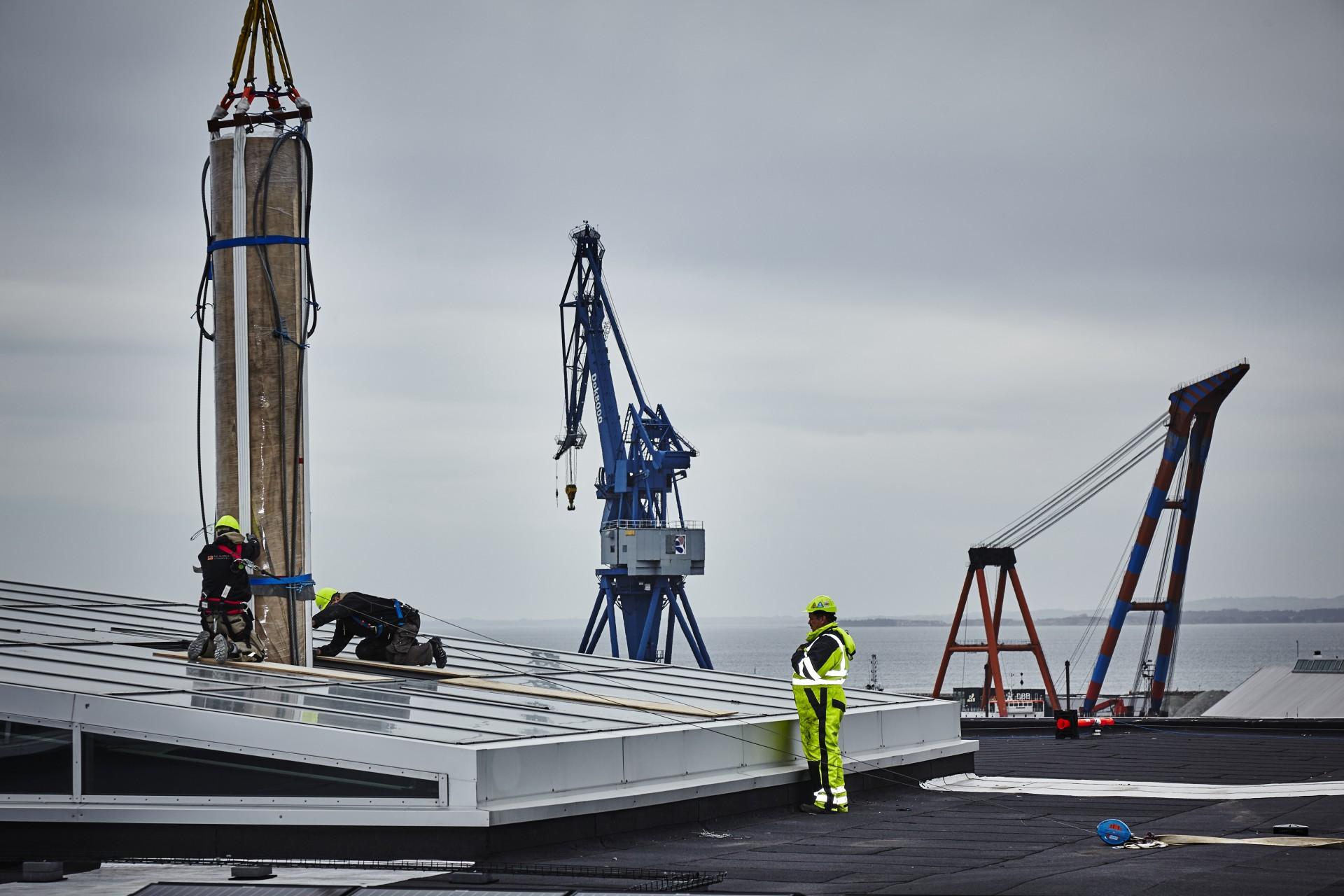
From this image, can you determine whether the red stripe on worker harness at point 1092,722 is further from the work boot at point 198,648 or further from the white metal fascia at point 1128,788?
the work boot at point 198,648

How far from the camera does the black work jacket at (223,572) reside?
11945 mm

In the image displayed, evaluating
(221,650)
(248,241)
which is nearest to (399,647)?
(221,650)

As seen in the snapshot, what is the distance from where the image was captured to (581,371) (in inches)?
2379

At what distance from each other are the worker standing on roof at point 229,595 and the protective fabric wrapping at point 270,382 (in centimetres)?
25

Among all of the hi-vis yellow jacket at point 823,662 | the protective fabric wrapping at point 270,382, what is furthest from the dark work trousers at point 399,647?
the hi-vis yellow jacket at point 823,662

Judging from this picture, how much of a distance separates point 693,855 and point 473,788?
4.67 ft

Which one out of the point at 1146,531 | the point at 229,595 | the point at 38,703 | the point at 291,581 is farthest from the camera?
the point at 1146,531

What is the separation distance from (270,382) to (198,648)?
7.67 ft

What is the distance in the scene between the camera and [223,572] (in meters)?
12.0

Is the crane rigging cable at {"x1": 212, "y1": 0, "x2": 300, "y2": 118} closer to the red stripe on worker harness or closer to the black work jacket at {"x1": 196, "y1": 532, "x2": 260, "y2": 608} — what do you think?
the black work jacket at {"x1": 196, "y1": 532, "x2": 260, "y2": 608}

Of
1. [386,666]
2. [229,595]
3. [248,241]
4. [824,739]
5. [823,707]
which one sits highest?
[248,241]

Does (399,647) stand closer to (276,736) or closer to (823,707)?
(823,707)

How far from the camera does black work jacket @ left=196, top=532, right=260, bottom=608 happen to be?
1195cm

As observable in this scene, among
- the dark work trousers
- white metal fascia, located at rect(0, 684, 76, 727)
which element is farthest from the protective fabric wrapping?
white metal fascia, located at rect(0, 684, 76, 727)
